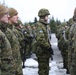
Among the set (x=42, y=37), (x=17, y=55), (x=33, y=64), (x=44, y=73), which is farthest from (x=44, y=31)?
(x=33, y=64)

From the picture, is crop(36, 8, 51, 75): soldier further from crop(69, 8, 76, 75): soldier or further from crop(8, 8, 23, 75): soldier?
crop(69, 8, 76, 75): soldier

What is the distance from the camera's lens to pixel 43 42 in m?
9.92

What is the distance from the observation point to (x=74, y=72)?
7152mm

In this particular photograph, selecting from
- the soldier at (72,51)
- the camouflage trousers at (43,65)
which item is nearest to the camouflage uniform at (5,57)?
the soldier at (72,51)

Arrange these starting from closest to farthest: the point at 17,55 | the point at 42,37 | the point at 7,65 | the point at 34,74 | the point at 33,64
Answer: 1. the point at 7,65
2. the point at 17,55
3. the point at 42,37
4. the point at 34,74
5. the point at 33,64

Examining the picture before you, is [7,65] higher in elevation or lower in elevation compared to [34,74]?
higher

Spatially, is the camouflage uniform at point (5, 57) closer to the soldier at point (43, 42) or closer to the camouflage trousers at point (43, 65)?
the soldier at point (43, 42)

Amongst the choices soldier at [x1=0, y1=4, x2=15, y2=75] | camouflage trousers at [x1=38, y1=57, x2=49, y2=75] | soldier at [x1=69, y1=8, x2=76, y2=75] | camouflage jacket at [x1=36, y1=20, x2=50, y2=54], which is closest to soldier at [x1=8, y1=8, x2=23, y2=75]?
soldier at [x1=69, y1=8, x2=76, y2=75]

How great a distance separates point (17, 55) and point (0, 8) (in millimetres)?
1903

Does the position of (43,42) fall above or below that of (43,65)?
above

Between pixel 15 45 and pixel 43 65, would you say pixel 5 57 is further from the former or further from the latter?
pixel 43 65

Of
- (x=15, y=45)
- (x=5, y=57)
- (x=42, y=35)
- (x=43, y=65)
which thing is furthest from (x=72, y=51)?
(x=43, y=65)

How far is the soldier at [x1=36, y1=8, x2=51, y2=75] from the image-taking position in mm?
9891

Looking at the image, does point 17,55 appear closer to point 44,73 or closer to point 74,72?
point 74,72
